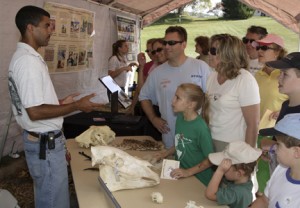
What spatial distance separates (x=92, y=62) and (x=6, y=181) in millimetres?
3034

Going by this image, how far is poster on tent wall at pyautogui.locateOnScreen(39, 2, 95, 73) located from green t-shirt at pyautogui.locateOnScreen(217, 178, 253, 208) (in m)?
3.08

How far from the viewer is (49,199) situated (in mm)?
2020

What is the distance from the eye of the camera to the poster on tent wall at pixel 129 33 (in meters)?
7.49

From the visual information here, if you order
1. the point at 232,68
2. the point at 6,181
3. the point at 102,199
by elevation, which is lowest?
the point at 6,181

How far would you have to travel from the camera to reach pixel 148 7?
9.13 meters

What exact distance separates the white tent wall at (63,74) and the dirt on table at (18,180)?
145 millimetres

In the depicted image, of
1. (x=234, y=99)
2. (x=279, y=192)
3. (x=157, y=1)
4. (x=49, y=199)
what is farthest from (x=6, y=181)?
(x=157, y=1)

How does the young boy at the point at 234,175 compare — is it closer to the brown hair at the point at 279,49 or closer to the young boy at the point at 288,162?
the young boy at the point at 288,162

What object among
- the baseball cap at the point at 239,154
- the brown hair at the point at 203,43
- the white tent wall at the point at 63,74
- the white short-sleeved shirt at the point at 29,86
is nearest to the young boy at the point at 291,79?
the baseball cap at the point at 239,154

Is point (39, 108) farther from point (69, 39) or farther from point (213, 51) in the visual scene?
point (69, 39)

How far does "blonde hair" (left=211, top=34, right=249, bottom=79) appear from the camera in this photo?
2.11 metres

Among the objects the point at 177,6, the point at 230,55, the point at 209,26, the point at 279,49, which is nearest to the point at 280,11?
the point at 177,6

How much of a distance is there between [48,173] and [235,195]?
3.40 feet

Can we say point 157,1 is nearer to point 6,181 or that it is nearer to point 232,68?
point 6,181
